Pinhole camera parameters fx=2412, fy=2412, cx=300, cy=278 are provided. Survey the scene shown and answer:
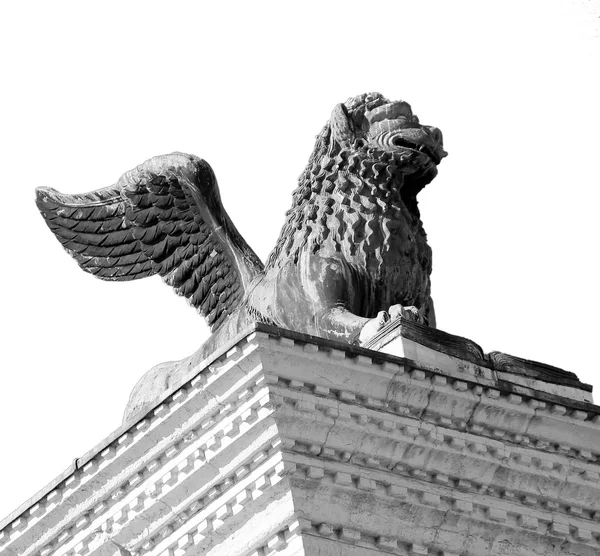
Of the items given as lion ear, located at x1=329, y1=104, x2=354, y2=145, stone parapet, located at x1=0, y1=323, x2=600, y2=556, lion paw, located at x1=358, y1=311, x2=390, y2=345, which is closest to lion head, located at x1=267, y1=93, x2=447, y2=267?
lion ear, located at x1=329, y1=104, x2=354, y2=145

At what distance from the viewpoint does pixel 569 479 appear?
1449 cm

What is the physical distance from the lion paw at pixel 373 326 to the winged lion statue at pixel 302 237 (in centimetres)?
1

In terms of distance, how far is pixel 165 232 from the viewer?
17.5 m

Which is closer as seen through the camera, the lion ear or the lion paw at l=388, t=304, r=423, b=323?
the lion paw at l=388, t=304, r=423, b=323

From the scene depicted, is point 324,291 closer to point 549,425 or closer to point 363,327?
point 363,327

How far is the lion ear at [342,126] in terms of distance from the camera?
16469mm

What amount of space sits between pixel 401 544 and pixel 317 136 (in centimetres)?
378

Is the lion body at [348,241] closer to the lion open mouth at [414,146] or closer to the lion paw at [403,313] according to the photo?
the lion open mouth at [414,146]

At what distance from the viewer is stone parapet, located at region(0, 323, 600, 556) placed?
13.8 m

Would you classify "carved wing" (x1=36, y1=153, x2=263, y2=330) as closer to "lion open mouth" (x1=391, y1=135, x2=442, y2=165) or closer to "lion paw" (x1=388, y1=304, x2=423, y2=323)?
"lion open mouth" (x1=391, y1=135, x2=442, y2=165)

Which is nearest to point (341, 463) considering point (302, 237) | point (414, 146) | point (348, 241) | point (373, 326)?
point (373, 326)

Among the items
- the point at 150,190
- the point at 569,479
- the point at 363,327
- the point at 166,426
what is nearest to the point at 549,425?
the point at 569,479

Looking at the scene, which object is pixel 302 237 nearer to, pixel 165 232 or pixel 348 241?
pixel 348 241

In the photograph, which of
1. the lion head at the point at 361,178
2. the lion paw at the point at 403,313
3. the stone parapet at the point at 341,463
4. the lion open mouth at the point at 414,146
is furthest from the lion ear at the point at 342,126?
the stone parapet at the point at 341,463
